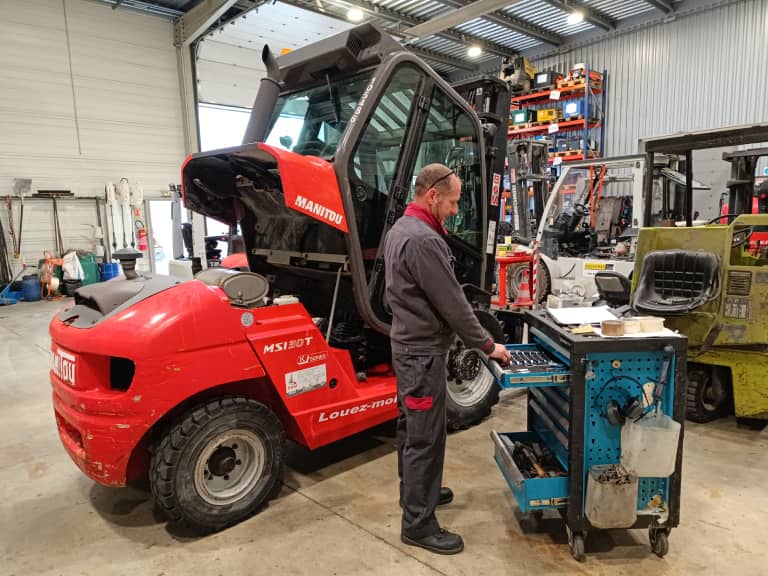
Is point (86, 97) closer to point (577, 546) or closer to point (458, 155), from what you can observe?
point (458, 155)

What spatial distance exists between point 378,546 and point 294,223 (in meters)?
2.01

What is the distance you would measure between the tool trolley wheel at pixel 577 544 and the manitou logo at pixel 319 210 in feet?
6.20

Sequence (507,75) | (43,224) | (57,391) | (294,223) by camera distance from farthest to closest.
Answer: (507,75) < (43,224) < (294,223) < (57,391)

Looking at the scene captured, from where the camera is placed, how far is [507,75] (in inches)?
473

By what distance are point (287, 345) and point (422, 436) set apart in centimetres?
87

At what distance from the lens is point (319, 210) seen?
2754mm

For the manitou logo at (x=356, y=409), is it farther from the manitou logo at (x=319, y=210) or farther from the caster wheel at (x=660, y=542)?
the caster wheel at (x=660, y=542)

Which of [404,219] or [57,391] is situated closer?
[404,219]

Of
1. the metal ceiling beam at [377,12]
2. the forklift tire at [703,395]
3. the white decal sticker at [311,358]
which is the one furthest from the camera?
the metal ceiling beam at [377,12]

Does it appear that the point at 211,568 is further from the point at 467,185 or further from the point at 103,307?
the point at 467,185

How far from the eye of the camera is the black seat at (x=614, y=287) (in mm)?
4605

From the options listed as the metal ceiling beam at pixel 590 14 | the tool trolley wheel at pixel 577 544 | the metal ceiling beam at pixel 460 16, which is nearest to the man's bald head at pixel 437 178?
the tool trolley wheel at pixel 577 544

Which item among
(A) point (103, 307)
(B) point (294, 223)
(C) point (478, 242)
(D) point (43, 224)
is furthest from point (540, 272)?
(D) point (43, 224)

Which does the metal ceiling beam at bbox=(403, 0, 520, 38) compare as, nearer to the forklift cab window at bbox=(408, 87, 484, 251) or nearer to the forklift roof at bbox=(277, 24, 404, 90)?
the forklift cab window at bbox=(408, 87, 484, 251)
